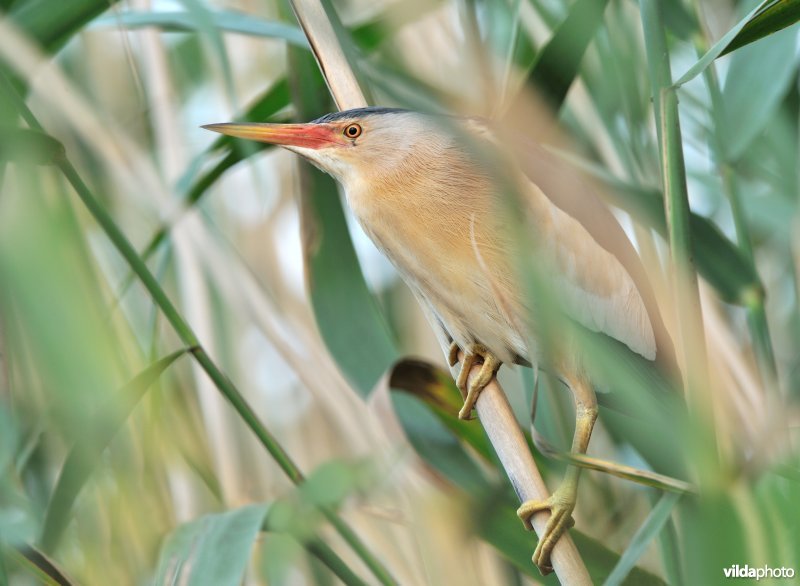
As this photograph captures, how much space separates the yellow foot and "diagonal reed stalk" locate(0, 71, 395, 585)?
16 cm

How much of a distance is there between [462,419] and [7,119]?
0.71 m

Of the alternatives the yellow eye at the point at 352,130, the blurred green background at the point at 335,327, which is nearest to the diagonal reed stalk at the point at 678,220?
the blurred green background at the point at 335,327

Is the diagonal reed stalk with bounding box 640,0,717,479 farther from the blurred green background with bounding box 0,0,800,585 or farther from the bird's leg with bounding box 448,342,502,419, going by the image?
the bird's leg with bounding box 448,342,502,419

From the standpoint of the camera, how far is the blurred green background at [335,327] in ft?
1.81

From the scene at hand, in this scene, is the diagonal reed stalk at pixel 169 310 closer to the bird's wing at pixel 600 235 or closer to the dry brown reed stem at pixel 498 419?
the dry brown reed stem at pixel 498 419

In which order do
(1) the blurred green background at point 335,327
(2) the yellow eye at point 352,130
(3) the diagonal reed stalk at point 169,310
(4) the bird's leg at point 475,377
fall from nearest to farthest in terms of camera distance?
(1) the blurred green background at point 335,327, (3) the diagonal reed stalk at point 169,310, (4) the bird's leg at point 475,377, (2) the yellow eye at point 352,130

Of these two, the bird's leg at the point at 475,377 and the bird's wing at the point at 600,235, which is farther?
the bird's wing at the point at 600,235

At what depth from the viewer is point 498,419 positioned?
88cm

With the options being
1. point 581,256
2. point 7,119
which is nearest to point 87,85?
point 581,256

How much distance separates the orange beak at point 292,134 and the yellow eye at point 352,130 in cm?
1

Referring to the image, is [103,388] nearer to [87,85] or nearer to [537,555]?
[537,555]

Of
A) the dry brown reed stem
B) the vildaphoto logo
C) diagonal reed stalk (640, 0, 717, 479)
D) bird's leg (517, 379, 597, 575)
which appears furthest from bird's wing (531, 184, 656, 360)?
the vildaphoto logo

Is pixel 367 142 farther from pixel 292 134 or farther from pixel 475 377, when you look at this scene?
pixel 475 377

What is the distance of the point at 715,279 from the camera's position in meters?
1.04
